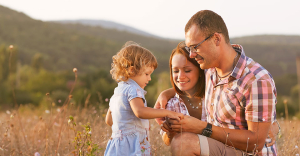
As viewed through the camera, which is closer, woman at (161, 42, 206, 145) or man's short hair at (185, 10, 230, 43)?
man's short hair at (185, 10, 230, 43)

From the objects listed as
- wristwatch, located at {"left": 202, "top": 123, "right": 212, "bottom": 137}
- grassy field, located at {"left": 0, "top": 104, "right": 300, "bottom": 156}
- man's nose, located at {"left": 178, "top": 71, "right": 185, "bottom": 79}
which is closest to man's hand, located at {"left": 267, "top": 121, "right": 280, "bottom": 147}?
grassy field, located at {"left": 0, "top": 104, "right": 300, "bottom": 156}

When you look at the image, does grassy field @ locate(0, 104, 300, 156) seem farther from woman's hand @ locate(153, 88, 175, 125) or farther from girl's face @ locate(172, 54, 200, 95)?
girl's face @ locate(172, 54, 200, 95)

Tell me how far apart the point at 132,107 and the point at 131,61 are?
469 millimetres

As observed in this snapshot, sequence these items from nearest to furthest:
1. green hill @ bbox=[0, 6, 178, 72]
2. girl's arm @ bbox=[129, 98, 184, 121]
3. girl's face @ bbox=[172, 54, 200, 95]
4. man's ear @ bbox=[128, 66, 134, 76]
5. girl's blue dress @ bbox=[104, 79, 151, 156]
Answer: girl's arm @ bbox=[129, 98, 184, 121] < girl's blue dress @ bbox=[104, 79, 151, 156] < man's ear @ bbox=[128, 66, 134, 76] < girl's face @ bbox=[172, 54, 200, 95] < green hill @ bbox=[0, 6, 178, 72]

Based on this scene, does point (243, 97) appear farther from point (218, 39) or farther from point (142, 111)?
point (142, 111)

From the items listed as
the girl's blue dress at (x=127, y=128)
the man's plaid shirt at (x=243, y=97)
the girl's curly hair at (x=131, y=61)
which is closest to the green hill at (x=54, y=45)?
the man's plaid shirt at (x=243, y=97)

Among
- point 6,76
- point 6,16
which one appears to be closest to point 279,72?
point 6,76

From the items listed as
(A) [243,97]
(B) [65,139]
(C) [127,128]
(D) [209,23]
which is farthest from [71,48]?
(A) [243,97]

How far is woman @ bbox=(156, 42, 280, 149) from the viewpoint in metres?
3.52

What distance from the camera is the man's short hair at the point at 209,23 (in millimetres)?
3117

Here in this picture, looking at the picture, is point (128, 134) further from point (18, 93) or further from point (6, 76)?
point (6, 76)

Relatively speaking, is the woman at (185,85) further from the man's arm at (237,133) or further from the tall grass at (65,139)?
the tall grass at (65,139)

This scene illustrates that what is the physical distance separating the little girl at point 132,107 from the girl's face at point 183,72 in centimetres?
62

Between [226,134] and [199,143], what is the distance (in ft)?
0.92
